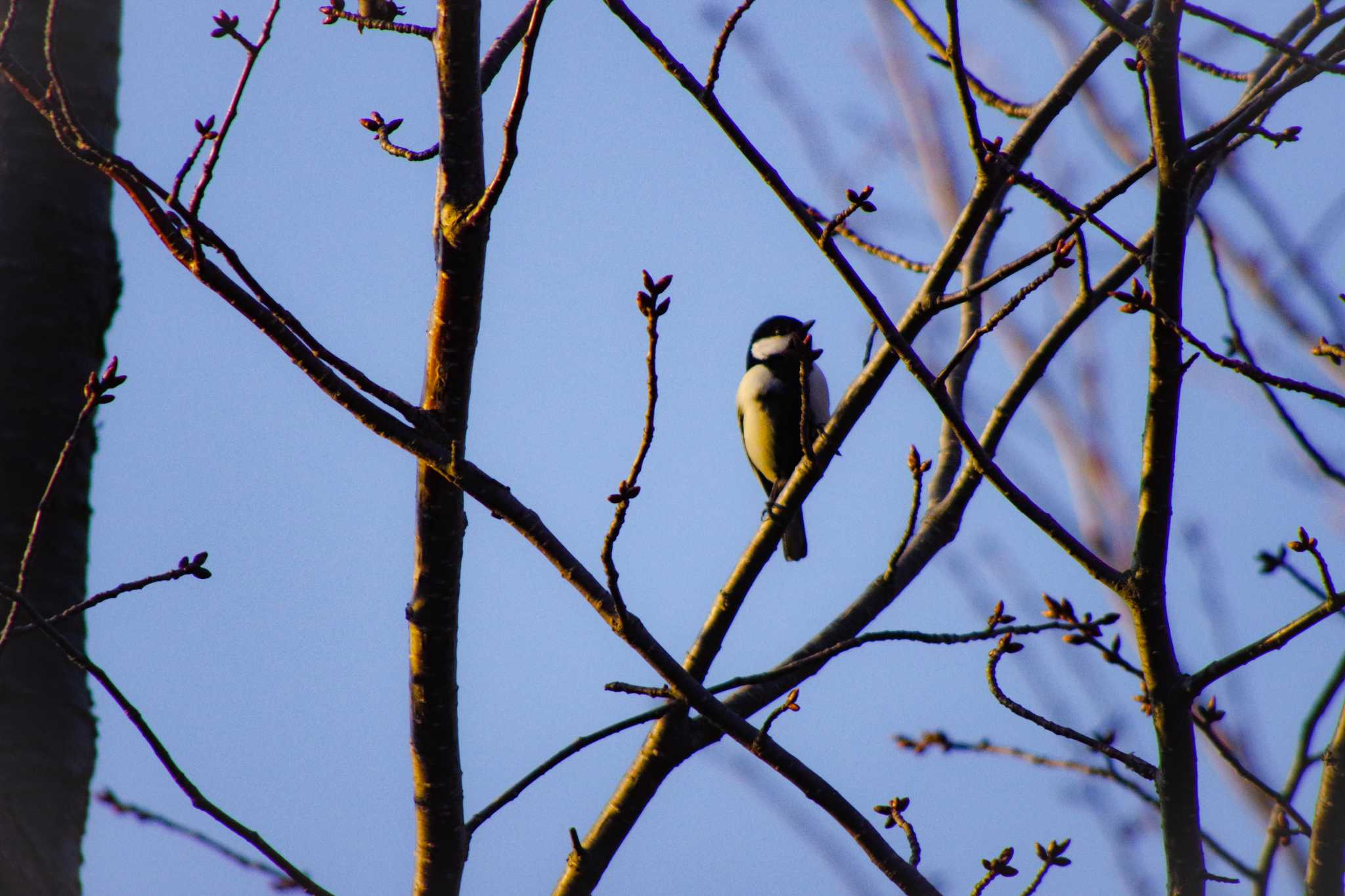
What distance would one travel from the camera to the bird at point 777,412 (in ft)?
19.2

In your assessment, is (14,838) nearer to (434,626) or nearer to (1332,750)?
(434,626)

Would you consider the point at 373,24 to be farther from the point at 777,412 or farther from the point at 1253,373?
the point at 777,412

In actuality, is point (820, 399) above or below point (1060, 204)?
above

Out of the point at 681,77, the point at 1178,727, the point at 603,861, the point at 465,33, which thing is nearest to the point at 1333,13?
the point at 681,77

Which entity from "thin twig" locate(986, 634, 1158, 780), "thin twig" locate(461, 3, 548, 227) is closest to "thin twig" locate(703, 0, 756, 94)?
"thin twig" locate(461, 3, 548, 227)

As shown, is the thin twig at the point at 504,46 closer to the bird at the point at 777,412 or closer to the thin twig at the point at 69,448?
the thin twig at the point at 69,448

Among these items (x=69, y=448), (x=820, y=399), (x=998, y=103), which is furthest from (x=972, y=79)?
(x=820, y=399)

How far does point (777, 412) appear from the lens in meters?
5.90

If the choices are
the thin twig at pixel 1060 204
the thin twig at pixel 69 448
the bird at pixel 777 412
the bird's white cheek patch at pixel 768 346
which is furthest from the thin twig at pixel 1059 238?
the bird's white cheek patch at pixel 768 346

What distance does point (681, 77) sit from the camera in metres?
1.82

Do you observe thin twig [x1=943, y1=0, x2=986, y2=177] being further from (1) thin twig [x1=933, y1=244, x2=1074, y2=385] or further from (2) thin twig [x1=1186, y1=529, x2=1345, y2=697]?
(2) thin twig [x1=1186, y1=529, x2=1345, y2=697]

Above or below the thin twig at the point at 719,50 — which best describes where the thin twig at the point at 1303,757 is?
below

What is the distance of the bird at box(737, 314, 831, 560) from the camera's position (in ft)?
19.2

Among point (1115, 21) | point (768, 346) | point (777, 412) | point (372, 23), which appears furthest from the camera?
point (768, 346)
